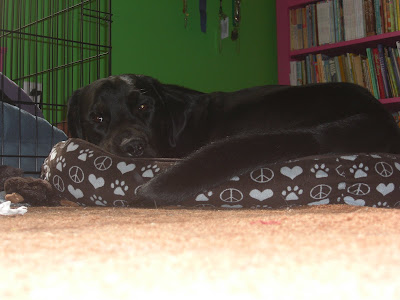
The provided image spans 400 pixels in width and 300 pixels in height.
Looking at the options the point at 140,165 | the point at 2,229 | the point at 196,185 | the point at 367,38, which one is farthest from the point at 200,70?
the point at 2,229

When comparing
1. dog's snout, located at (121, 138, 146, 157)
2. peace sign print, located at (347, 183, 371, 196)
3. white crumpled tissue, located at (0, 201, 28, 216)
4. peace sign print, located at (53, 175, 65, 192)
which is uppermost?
dog's snout, located at (121, 138, 146, 157)

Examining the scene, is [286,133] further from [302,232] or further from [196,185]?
[302,232]

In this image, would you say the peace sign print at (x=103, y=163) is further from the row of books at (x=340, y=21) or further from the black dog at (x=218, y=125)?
the row of books at (x=340, y=21)

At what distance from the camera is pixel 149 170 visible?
3.66 ft

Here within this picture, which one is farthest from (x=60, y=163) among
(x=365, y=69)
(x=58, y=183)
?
(x=365, y=69)

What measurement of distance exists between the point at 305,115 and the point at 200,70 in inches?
82.8

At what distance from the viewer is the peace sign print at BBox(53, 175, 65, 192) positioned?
123 cm

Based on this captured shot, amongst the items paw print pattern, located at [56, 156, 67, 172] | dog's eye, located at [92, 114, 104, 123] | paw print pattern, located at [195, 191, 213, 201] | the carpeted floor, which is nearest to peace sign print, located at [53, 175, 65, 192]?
paw print pattern, located at [56, 156, 67, 172]

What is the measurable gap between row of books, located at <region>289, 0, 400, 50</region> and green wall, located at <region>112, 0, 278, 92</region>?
0.32 meters

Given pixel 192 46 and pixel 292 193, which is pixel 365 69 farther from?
pixel 292 193

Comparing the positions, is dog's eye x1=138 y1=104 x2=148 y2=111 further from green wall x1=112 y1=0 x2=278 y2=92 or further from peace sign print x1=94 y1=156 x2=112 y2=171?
green wall x1=112 y1=0 x2=278 y2=92

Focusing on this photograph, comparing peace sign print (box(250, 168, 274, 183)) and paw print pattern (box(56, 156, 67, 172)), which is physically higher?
paw print pattern (box(56, 156, 67, 172))

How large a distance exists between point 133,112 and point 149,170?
37 cm

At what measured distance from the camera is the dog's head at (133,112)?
1.42 m
